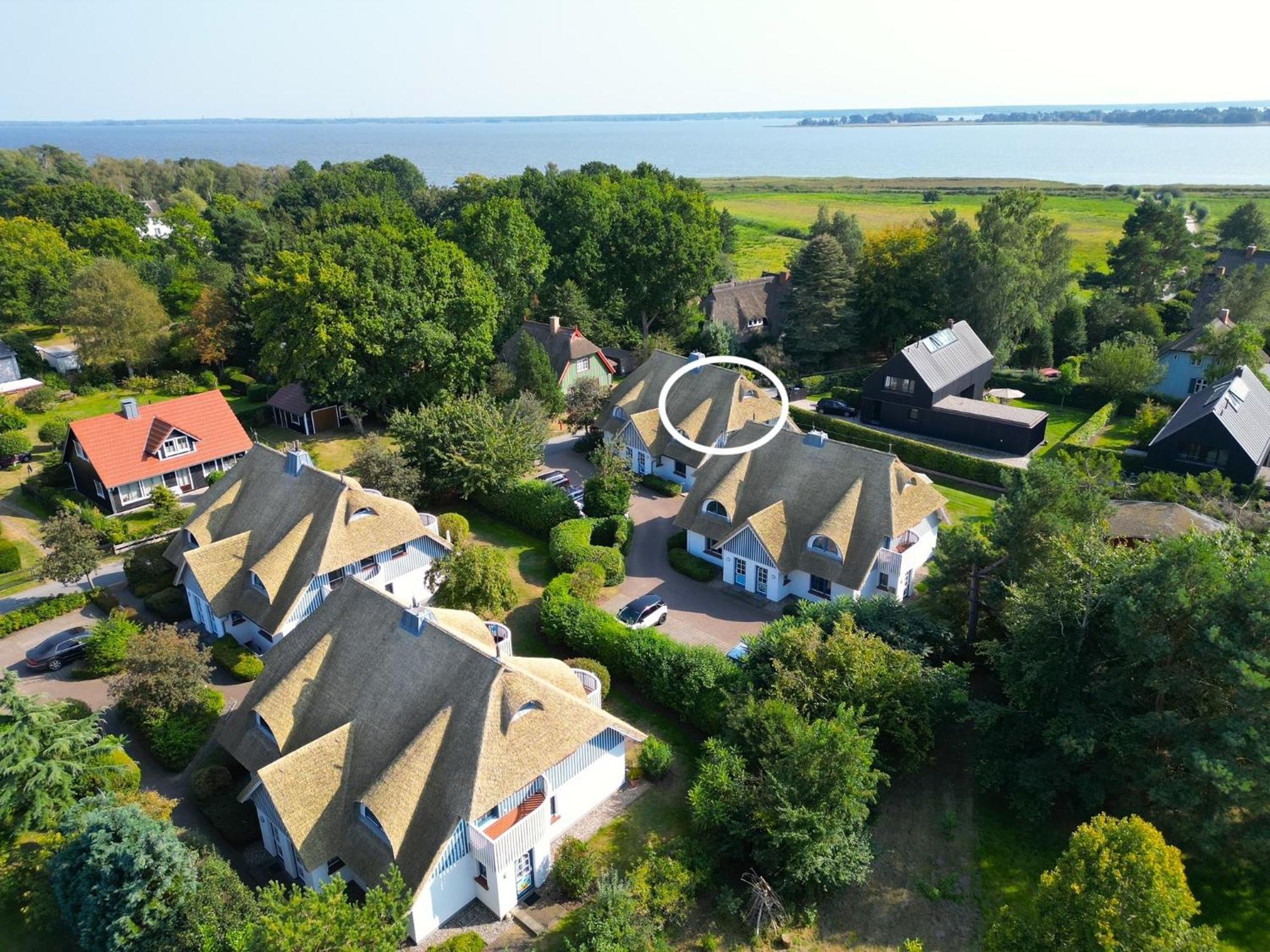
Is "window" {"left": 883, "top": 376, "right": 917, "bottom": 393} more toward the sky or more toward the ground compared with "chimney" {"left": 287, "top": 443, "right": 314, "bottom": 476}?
more toward the ground

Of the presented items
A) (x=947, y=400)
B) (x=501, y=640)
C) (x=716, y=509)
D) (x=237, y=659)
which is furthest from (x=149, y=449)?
(x=947, y=400)

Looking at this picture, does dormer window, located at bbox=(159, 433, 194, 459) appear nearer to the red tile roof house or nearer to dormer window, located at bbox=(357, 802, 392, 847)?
the red tile roof house

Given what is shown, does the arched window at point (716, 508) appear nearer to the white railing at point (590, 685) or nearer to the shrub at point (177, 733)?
the white railing at point (590, 685)

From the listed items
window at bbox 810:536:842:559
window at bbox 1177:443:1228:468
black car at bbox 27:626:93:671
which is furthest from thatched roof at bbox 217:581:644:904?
window at bbox 1177:443:1228:468

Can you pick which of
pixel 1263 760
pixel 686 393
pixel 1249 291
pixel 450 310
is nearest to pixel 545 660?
pixel 1263 760

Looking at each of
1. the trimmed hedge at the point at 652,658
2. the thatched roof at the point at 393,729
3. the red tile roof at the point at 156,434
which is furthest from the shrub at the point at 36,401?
the trimmed hedge at the point at 652,658

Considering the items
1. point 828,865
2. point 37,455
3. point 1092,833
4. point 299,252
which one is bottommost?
point 37,455

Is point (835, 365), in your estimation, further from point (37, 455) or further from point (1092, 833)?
point (37, 455)
